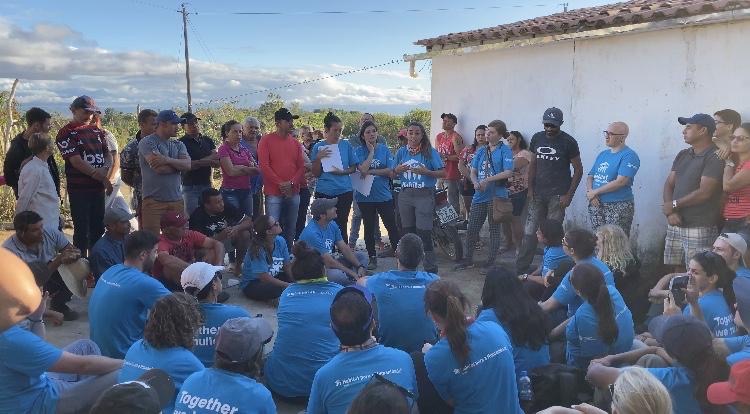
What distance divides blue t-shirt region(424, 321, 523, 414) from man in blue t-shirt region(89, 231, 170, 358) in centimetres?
198

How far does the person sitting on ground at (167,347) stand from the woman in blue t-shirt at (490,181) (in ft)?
17.1

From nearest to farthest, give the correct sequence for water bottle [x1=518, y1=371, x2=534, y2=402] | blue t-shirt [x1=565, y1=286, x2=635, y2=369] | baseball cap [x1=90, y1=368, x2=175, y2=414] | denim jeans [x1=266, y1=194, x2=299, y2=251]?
baseball cap [x1=90, y1=368, x2=175, y2=414] < water bottle [x1=518, y1=371, x2=534, y2=402] < blue t-shirt [x1=565, y1=286, x2=635, y2=369] < denim jeans [x1=266, y1=194, x2=299, y2=251]

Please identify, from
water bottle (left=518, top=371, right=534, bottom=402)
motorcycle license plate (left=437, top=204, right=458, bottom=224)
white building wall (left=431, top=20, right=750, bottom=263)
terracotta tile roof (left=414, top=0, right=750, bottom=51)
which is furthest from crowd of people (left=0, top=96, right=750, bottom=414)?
terracotta tile roof (left=414, top=0, right=750, bottom=51)

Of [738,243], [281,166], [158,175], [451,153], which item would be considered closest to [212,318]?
[158,175]

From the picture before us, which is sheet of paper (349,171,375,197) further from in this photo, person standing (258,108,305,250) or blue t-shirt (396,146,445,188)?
person standing (258,108,305,250)

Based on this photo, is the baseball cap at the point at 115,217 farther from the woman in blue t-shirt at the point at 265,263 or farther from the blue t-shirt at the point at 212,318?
the blue t-shirt at the point at 212,318

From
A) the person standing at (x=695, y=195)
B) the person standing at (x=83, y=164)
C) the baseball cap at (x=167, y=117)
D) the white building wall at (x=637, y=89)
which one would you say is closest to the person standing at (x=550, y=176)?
the white building wall at (x=637, y=89)

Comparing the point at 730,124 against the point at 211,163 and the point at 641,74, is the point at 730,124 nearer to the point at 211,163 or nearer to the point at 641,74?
the point at 641,74

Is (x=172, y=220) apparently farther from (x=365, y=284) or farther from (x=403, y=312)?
(x=403, y=312)

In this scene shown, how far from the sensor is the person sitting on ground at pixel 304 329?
411 cm

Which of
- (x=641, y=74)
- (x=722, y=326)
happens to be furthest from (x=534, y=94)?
(x=722, y=326)

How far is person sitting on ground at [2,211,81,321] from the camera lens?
522 centimetres

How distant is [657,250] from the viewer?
7.33 metres

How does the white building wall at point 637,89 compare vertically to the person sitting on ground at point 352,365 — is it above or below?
above
